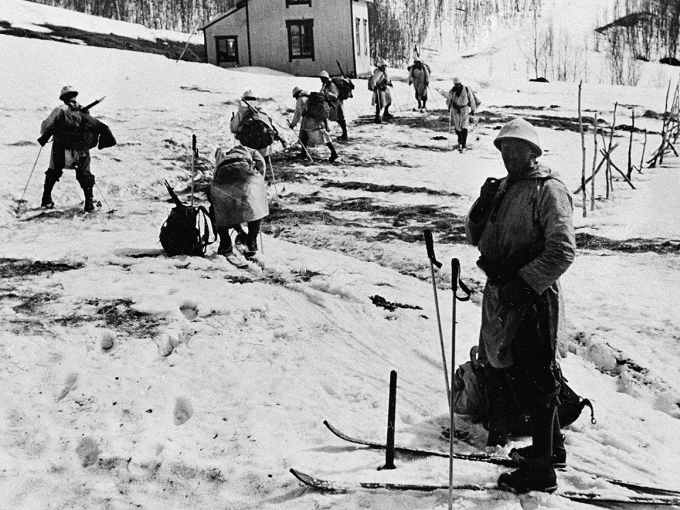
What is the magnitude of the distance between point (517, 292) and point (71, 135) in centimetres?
720

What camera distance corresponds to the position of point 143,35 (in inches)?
1268

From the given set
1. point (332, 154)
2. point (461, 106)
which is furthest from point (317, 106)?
point (461, 106)

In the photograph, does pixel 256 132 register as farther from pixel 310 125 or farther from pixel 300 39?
pixel 300 39

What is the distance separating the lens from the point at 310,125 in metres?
13.7

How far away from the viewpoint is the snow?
12.1ft

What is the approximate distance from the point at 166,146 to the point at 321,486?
10.4 metres

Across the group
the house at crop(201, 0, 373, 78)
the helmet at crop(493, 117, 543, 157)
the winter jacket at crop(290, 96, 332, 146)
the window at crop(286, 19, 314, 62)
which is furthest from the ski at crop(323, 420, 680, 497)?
the window at crop(286, 19, 314, 62)

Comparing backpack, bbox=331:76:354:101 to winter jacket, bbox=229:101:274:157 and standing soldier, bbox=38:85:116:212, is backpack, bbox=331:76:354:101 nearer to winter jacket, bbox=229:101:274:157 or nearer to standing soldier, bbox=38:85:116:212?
winter jacket, bbox=229:101:274:157

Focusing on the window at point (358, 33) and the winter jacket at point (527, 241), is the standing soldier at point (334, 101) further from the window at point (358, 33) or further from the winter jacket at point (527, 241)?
the window at point (358, 33)

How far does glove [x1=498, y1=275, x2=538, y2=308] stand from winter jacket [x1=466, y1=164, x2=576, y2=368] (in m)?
0.02

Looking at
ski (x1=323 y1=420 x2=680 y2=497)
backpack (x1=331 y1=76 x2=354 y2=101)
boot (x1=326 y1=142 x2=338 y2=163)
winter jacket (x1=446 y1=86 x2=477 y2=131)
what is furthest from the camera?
backpack (x1=331 y1=76 x2=354 y2=101)

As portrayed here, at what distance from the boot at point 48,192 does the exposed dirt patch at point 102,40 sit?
15.3m

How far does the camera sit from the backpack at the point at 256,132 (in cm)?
966

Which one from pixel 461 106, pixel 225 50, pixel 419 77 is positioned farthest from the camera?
pixel 225 50
